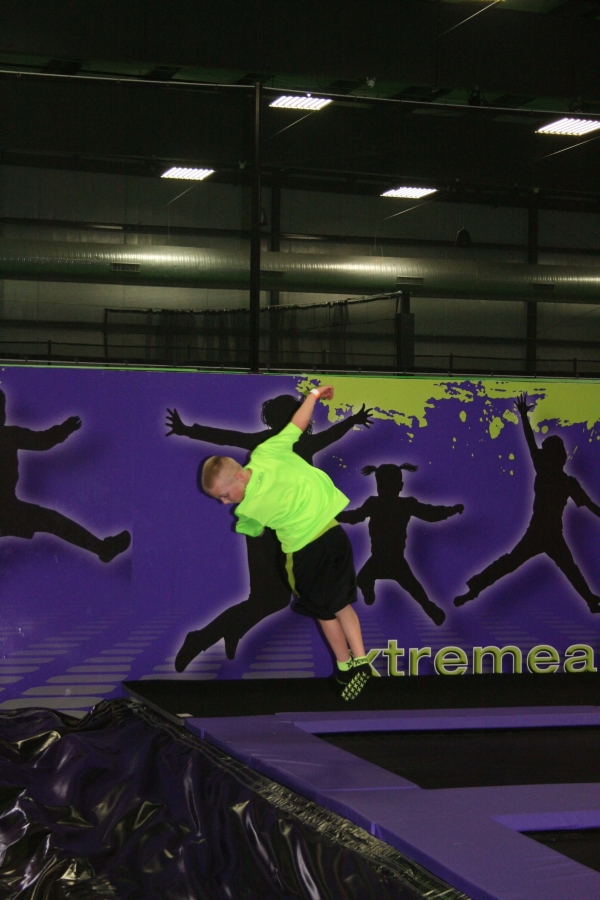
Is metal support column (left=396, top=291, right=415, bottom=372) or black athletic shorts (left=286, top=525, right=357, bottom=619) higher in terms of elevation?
metal support column (left=396, top=291, right=415, bottom=372)

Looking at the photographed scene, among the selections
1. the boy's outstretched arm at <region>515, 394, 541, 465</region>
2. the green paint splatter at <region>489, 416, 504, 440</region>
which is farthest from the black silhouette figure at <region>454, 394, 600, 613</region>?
the green paint splatter at <region>489, 416, 504, 440</region>

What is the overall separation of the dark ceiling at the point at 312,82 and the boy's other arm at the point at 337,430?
189 centimetres

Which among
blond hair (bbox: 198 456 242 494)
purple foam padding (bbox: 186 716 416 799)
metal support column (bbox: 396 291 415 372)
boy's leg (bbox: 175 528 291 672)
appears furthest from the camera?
metal support column (bbox: 396 291 415 372)

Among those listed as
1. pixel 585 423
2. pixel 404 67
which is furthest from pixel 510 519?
pixel 404 67

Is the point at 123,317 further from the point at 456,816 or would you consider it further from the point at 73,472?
the point at 456,816

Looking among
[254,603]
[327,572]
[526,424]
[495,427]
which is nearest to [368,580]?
[254,603]

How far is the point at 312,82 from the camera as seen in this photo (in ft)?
30.6

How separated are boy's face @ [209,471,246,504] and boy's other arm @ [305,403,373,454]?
79 cm

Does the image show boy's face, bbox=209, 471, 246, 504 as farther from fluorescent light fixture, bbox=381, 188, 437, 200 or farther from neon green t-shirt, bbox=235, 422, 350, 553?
fluorescent light fixture, bbox=381, 188, 437, 200

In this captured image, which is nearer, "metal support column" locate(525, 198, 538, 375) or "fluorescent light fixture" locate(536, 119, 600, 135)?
"fluorescent light fixture" locate(536, 119, 600, 135)

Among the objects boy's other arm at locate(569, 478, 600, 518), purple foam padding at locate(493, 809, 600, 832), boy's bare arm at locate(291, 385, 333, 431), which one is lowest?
purple foam padding at locate(493, 809, 600, 832)

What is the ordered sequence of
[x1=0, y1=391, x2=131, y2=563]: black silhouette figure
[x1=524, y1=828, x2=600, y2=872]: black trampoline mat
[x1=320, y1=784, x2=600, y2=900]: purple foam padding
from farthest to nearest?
1. [x1=0, y1=391, x2=131, y2=563]: black silhouette figure
2. [x1=524, y1=828, x2=600, y2=872]: black trampoline mat
3. [x1=320, y1=784, x2=600, y2=900]: purple foam padding

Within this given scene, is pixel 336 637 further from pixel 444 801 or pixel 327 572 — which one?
pixel 444 801

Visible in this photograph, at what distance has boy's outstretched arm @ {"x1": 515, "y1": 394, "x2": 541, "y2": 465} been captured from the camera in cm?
477
